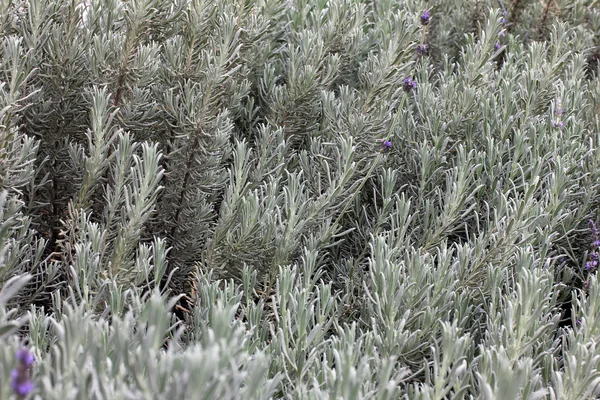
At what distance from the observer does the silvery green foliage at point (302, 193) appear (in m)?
1.76

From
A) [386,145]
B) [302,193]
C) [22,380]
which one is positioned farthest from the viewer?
[386,145]

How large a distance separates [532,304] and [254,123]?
1547 millimetres

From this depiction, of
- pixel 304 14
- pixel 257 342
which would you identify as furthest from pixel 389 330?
pixel 304 14

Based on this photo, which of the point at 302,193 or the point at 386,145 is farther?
the point at 386,145

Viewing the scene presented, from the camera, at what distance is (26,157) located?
213 centimetres

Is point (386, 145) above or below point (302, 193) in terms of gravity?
above

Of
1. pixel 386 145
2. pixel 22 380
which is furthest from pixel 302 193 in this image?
pixel 22 380

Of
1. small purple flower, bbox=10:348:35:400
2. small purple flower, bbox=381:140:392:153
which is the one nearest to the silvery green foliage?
small purple flower, bbox=381:140:392:153

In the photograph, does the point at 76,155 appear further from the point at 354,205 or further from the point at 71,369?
the point at 71,369

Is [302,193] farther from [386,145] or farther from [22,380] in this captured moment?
[22,380]

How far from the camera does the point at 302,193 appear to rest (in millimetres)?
2312

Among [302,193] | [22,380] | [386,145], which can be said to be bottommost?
[302,193]

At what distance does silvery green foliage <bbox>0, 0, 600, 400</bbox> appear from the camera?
176 centimetres

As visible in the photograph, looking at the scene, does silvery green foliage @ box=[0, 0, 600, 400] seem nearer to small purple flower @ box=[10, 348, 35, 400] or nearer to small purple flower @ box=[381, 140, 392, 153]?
small purple flower @ box=[381, 140, 392, 153]
